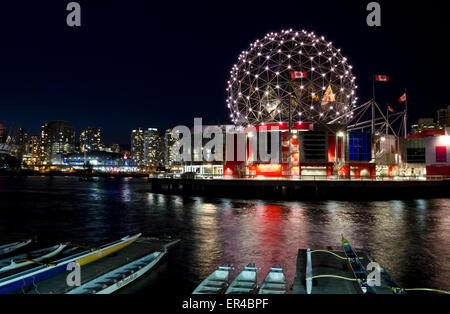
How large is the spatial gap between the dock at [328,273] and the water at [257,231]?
1.06 meters

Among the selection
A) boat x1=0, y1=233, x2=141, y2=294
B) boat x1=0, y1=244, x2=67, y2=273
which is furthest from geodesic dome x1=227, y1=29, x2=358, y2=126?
boat x1=0, y1=233, x2=141, y2=294

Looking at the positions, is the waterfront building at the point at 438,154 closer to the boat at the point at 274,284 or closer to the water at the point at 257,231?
the water at the point at 257,231

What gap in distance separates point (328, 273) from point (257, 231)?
1195 cm

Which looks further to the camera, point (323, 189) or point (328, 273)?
point (323, 189)

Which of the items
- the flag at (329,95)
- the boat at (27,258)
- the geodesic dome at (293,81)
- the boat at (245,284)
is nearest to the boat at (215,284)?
the boat at (245,284)

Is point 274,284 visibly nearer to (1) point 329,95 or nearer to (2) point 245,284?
(2) point 245,284

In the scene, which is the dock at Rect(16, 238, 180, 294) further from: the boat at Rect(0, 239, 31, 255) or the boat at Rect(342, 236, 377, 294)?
the boat at Rect(342, 236, 377, 294)

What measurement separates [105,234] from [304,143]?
4065 cm

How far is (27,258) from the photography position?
1411cm

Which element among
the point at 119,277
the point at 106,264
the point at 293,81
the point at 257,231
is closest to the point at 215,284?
the point at 119,277

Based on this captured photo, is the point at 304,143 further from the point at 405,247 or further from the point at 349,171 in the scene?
the point at 405,247

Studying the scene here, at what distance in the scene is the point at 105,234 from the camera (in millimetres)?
24047

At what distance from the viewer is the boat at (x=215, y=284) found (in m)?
10.7
